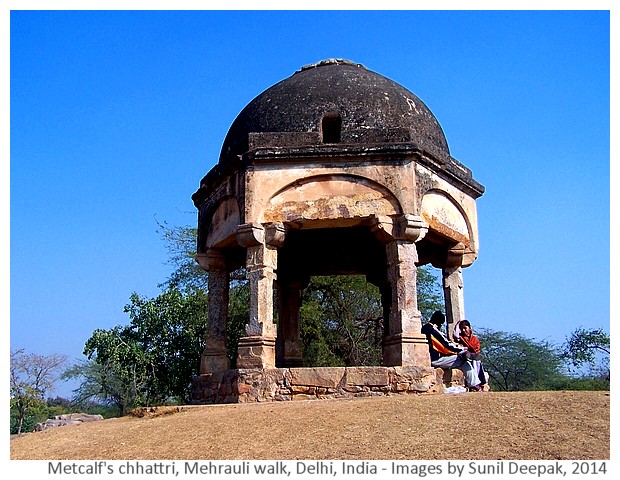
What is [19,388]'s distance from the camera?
2342 centimetres

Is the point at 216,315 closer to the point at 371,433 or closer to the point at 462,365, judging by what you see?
the point at 462,365

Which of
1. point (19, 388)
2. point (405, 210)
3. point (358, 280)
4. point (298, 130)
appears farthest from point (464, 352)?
point (19, 388)

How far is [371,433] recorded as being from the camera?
6.06 m

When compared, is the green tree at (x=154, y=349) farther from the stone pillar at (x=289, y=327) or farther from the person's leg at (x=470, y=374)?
the person's leg at (x=470, y=374)

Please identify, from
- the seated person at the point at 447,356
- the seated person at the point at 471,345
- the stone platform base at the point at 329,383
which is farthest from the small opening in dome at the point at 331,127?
the stone platform base at the point at 329,383

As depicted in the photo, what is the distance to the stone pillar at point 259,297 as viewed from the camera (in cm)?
916

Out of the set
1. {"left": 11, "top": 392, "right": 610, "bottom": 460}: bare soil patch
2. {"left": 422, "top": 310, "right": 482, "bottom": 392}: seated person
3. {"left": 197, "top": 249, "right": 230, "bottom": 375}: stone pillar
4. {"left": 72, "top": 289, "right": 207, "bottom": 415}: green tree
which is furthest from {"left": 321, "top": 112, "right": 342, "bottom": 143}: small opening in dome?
{"left": 72, "top": 289, "right": 207, "bottom": 415}: green tree

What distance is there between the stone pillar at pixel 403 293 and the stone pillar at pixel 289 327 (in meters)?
3.65

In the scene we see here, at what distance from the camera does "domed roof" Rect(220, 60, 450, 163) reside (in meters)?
9.90

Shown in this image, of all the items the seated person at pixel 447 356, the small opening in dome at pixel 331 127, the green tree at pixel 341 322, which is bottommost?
the seated person at pixel 447 356

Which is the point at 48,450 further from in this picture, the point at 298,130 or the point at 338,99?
the point at 338,99

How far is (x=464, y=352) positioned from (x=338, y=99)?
4.28m

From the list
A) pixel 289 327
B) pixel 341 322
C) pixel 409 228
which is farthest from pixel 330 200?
pixel 341 322
